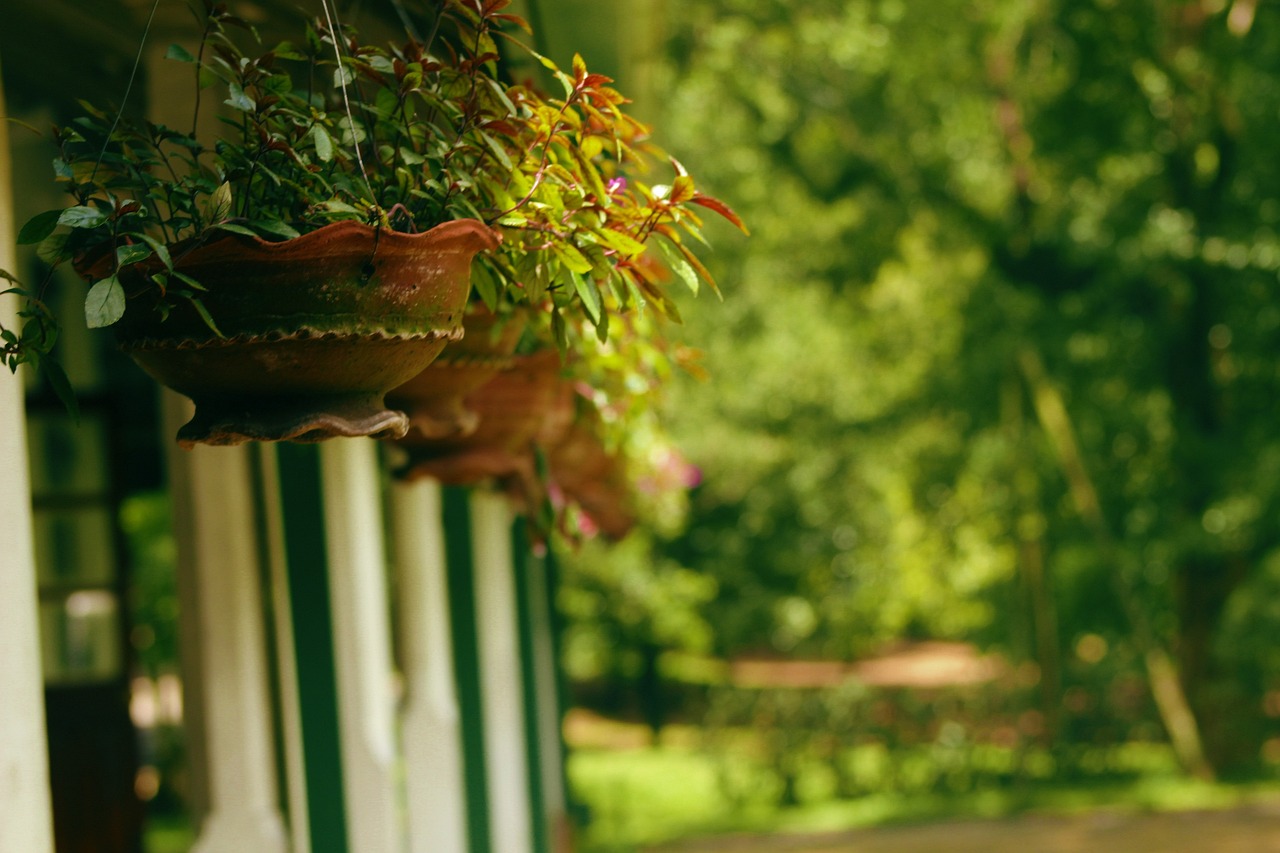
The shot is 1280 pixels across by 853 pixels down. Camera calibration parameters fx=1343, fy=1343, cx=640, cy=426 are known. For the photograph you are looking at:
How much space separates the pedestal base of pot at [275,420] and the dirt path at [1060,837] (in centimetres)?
792

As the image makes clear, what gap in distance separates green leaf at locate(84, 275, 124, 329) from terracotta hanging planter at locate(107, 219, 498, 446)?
0.07 metres

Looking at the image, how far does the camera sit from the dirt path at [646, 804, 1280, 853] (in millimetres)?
8227

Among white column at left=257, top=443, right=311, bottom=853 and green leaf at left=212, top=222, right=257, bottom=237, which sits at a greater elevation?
green leaf at left=212, top=222, right=257, bottom=237

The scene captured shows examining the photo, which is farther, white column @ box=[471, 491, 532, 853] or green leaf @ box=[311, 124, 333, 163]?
white column @ box=[471, 491, 532, 853]

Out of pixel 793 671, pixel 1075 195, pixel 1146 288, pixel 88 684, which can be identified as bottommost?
pixel 793 671

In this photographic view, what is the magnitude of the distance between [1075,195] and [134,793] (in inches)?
281

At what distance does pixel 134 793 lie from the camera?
5.04m

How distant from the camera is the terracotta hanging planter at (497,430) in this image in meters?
2.11

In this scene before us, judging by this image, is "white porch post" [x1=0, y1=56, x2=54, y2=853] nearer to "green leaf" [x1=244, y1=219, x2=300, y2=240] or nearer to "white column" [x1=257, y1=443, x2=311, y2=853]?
"green leaf" [x1=244, y1=219, x2=300, y2=240]

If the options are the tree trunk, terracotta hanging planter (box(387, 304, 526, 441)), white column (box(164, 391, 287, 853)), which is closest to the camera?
terracotta hanging planter (box(387, 304, 526, 441))

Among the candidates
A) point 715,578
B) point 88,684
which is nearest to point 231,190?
point 88,684

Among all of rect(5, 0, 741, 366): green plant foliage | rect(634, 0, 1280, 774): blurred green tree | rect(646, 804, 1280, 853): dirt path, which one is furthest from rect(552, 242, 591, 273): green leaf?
rect(646, 804, 1280, 853): dirt path

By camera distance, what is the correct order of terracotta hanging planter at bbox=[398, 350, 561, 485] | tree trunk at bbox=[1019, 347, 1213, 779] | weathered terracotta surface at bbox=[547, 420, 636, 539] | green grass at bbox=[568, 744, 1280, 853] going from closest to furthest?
terracotta hanging planter at bbox=[398, 350, 561, 485]
weathered terracotta surface at bbox=[547, 420, 636, 539]
green grass at bbox=[568, 744, 1280, 853]
tree trunk at bbox=[1019, 347, 1213, 779]

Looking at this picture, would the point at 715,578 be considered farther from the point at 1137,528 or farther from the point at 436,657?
the point at 436,657
